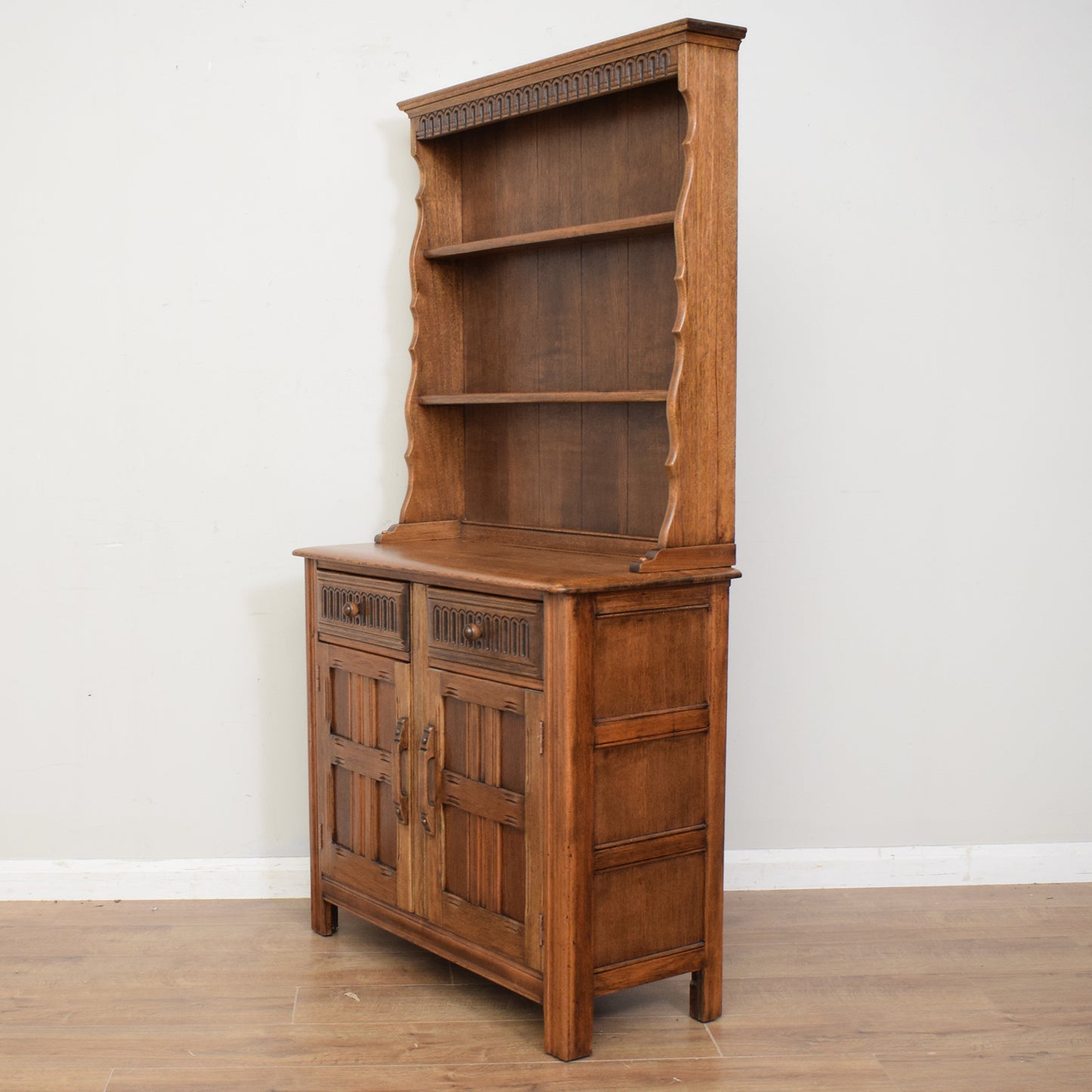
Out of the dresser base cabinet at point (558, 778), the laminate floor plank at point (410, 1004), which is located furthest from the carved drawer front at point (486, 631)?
the laminate floor plank at point (410, 1004)

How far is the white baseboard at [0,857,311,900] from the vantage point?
13.0ft

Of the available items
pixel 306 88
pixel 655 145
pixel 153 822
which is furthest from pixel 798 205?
pixel 153 822

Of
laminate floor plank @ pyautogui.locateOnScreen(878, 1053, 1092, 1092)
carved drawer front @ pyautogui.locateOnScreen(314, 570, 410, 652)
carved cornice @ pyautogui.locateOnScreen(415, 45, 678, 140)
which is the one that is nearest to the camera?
laminate floor plank @ pyautogui.locateOnScreen(878, 1053, 1092, 1092)

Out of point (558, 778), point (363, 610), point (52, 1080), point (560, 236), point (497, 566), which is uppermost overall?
point (560, 236)

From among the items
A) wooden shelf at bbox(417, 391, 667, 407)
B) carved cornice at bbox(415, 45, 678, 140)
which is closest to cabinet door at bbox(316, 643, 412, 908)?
wooden shelf at bbox(417, 391, 667, 407)

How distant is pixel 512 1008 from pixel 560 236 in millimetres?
1869

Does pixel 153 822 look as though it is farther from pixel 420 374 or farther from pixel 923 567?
pixel 923 567

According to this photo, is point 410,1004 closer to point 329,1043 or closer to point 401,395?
point 329,1043

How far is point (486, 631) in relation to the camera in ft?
9.95

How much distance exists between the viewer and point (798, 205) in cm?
386

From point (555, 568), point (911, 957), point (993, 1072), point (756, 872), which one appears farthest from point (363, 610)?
point (993, 1072)

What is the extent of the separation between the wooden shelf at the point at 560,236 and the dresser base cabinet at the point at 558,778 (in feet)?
2.61

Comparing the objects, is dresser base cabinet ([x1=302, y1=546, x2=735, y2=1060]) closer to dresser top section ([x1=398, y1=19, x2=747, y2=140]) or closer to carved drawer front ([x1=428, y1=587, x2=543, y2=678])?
carved drawer front ([x1=428, y1=587, x2=543, y2=678])

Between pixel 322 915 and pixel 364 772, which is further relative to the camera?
pixel 322 915
